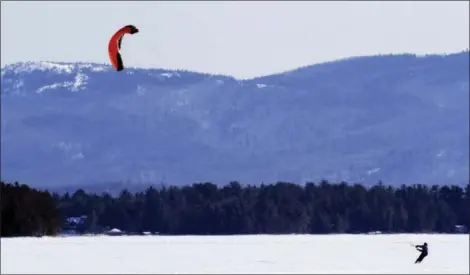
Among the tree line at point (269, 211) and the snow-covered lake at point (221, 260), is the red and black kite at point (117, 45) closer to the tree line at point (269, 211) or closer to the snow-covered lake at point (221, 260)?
the snow-covered lake at point (221, 260)

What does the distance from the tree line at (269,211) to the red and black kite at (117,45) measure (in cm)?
6247

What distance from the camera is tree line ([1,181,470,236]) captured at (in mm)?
84688

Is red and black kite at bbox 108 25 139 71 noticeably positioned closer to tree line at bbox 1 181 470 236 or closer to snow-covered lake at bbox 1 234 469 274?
snow-covered lake at bbox 1 234 469 274

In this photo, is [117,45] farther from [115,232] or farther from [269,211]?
[269,211]

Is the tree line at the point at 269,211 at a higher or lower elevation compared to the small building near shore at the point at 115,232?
higher

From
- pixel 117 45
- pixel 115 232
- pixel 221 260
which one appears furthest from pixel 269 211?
pixel 117 45

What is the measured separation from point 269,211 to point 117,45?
219ft

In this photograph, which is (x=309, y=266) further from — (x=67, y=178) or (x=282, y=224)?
(x=67, y=178)

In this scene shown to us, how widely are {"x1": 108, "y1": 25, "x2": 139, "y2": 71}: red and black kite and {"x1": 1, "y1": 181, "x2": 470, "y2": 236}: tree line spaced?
6247cm

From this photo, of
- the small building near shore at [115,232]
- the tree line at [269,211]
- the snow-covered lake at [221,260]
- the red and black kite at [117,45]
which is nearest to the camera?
the red and black kite at [117,45]

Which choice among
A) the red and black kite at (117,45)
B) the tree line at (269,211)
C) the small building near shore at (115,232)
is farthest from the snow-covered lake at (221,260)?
the tree line at (269,211)

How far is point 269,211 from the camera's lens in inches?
3440

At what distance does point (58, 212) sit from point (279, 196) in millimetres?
20492

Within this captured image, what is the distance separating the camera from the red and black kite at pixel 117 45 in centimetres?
1970
